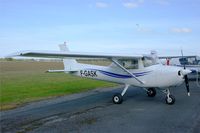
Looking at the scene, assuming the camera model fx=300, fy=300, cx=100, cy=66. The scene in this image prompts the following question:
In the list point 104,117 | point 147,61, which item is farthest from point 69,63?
point 104,117

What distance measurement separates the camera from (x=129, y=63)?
13.9 meters

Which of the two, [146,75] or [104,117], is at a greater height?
[146,75]

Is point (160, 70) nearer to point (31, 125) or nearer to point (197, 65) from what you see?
point (31, 125)

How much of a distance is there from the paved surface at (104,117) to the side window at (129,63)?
1647 mm

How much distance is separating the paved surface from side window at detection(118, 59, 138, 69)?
165 cm

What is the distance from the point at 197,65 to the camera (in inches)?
1012

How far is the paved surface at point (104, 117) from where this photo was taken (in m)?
7.99

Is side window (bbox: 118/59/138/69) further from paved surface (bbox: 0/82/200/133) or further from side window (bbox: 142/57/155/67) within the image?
paved surface (bbox: 0/82/200/133)

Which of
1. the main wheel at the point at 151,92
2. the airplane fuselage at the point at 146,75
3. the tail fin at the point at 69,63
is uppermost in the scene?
the tail fin at the point at 69,63

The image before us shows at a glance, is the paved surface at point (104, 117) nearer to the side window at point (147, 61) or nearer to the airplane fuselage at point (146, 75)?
the airplane fuselage at point (146, 75)

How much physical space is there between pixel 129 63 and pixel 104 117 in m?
4.77

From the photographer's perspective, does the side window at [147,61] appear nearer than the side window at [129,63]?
Yes

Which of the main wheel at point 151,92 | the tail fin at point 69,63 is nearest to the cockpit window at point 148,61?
the main wheel at point 151,92

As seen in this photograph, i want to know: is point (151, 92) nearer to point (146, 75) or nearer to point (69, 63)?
point (146, 75)
